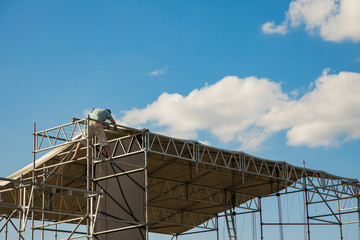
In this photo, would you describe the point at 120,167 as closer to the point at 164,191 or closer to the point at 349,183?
the point at 164,191

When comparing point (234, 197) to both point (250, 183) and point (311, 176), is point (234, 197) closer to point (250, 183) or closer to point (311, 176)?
point (250, 183)

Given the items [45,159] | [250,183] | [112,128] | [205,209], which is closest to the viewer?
[112,128]

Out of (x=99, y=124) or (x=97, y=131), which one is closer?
(x=99, y=124)

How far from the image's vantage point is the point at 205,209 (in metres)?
40.3

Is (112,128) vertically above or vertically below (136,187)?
above

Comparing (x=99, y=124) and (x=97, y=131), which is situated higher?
(x=99, y=124)

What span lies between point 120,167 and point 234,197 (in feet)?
43.4

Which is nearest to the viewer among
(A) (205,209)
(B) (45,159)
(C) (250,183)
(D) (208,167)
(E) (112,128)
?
(E) (112,128)

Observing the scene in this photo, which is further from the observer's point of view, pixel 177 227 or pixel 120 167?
pixel 177 227

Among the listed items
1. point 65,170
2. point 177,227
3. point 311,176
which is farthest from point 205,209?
point 65,170

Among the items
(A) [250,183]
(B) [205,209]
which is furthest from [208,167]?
(B) [205,209]

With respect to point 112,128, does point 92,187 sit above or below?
below

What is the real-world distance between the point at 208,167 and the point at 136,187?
321 inches

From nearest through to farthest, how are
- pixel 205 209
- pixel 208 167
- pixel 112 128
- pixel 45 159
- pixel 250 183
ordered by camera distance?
pixel 112 128 < pixel 45 159 < pixel 208 167 < pixel 250 183 < pixel 205 209
